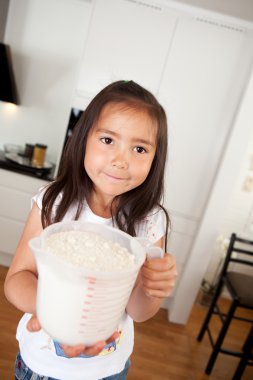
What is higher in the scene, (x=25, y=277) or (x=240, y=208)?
(x=25, y=277)

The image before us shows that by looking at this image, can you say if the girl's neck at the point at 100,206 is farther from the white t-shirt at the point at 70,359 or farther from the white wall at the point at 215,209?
the white wall at the point at 215,209

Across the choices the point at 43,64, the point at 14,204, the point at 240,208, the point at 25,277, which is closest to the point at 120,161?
the point at 25,277

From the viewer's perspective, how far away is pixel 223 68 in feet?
6.21

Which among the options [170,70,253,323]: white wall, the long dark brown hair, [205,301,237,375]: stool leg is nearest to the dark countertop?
[170,70,253,323]: white wall

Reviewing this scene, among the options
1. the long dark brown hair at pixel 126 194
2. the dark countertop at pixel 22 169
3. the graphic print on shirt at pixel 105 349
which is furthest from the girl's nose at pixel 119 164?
the dark countertop at pixel 22 169

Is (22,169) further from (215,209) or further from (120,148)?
(120,148)

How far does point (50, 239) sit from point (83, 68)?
5.63 feet

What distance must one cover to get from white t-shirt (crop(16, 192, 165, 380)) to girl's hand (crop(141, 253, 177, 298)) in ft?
0.75

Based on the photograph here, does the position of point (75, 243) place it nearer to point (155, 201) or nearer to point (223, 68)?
point (155, 201)

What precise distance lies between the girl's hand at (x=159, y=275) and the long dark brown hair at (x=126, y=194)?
23 centimetres

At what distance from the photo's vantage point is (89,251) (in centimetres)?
44

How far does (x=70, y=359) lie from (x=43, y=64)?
7.23 feet

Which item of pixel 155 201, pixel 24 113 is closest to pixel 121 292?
pixel 155 201

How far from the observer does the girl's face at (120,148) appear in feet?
Answer: 2.03
